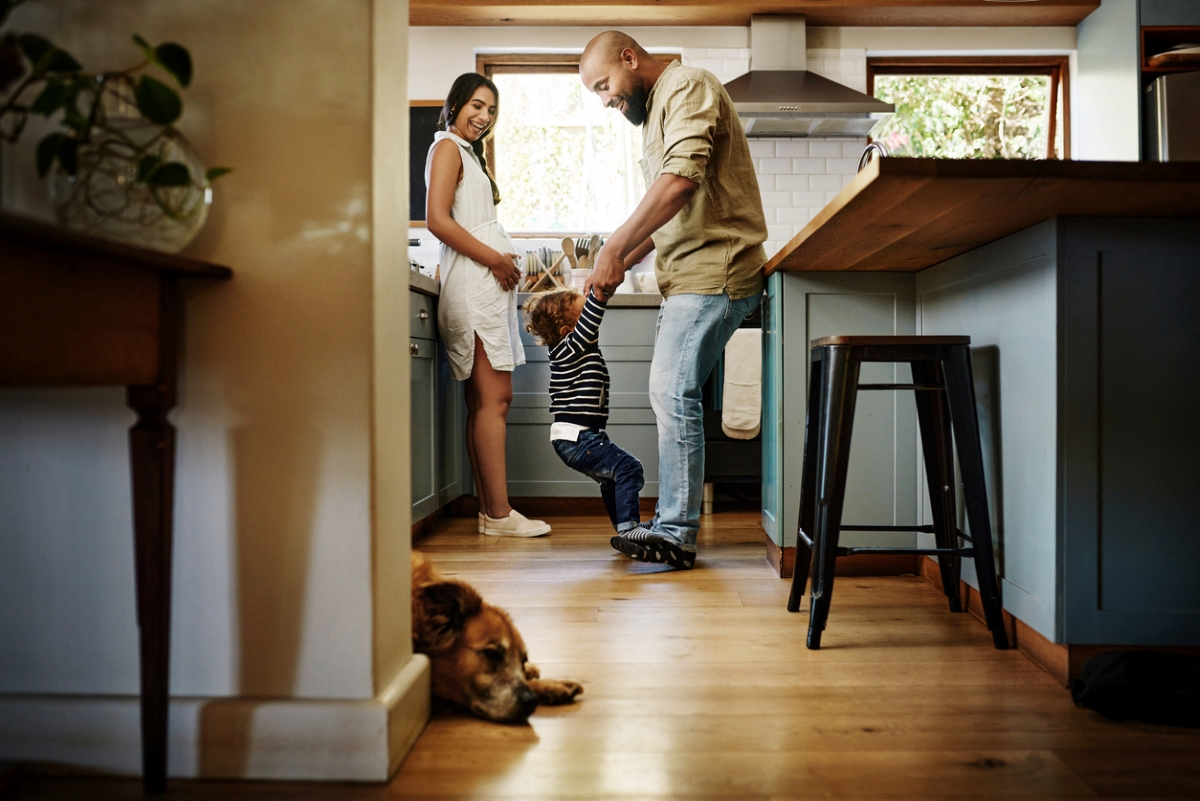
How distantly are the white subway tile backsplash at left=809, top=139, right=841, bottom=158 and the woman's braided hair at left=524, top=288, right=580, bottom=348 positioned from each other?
2.04 meters

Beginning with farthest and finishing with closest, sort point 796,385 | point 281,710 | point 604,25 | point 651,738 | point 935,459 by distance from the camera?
point 604,25 → point 796,385 → point 935,459 → point 651,738 → point 281,710

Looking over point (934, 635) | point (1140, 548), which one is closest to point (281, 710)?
point (934, 635)

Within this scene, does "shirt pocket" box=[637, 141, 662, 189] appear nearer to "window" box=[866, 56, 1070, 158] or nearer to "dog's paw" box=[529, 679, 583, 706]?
"dog's paw" box=[529, 679, 583, 706]

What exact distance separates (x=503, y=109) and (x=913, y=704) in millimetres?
3776

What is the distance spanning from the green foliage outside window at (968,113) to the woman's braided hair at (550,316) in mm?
2473

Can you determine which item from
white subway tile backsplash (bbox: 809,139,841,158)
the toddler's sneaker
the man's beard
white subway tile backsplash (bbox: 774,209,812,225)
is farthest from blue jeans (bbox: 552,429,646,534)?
white subway tile backsplash (bbox: 809,139,841,158)

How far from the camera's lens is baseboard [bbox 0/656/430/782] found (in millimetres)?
1045

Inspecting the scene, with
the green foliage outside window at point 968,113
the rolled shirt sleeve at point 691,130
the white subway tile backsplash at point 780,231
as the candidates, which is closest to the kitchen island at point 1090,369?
the rolled shirt sleeve at point 691,130

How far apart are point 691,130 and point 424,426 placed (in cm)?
141

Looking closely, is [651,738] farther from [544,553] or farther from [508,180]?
[508,180]

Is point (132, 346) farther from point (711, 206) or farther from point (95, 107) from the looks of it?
point (711, 206)

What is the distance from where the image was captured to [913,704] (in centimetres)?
129

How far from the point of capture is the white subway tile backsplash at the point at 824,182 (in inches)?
166

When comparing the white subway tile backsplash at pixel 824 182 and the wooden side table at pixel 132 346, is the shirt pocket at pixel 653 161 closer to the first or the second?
the wooden side table at pixel 132 346
